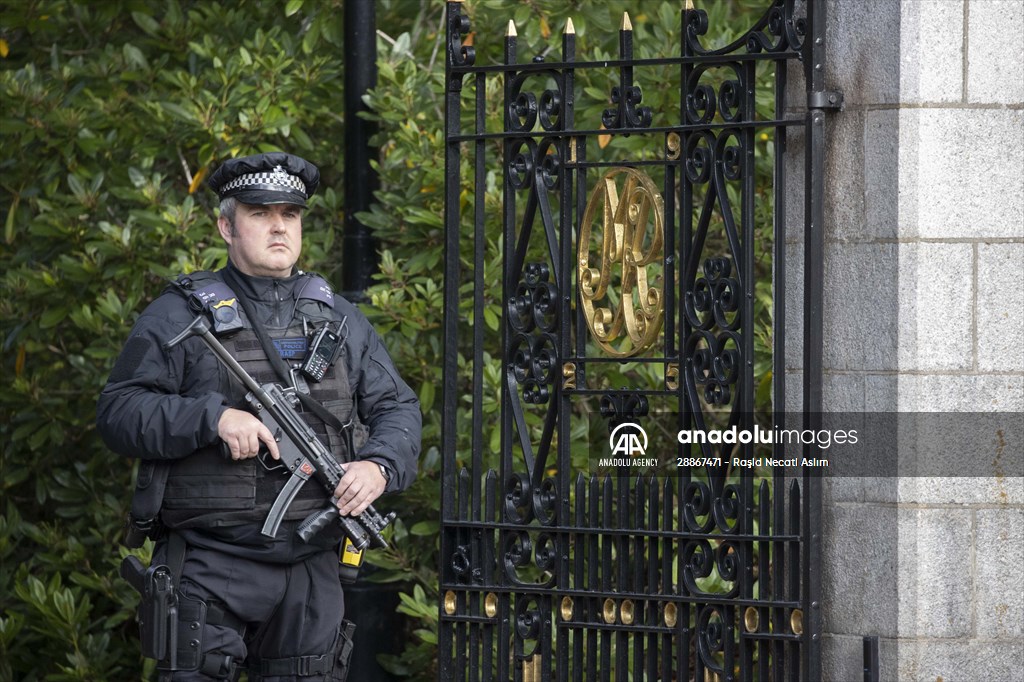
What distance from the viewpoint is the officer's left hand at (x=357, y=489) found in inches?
161

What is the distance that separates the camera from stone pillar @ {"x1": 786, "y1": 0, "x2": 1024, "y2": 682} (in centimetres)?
386

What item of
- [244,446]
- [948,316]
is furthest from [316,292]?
[948,316]

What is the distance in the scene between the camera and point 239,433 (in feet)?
12.9

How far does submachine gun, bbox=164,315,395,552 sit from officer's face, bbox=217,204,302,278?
25 centimetres

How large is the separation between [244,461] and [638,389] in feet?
3.70

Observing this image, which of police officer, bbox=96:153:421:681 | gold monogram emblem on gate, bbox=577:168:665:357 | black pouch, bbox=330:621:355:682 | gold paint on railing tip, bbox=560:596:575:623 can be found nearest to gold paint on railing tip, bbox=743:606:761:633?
gold paint on railing tip, bbox=560:596:575:623

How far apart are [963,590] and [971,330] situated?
678mm

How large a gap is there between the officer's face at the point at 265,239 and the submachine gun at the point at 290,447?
246 mm

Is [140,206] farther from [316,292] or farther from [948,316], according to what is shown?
[948,316]

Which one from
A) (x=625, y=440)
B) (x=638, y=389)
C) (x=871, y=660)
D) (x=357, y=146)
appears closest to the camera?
(x=871, y=660)

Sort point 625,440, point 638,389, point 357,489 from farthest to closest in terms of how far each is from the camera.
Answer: point 625,440 < point 638,389 < point 357,489

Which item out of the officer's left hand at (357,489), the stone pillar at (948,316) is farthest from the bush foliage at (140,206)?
the stone pillar at (948,316)

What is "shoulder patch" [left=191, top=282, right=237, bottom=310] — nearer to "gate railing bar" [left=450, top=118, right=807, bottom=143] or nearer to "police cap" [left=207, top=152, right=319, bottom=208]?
"police cap" [left=207, top=152, right=319, bottom=208]

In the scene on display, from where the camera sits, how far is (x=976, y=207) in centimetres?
389
